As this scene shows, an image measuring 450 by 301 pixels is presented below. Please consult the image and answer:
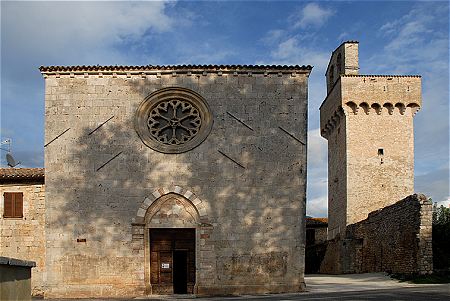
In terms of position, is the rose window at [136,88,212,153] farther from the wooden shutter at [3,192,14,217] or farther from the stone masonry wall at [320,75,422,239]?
the stone masonry wall at [320,75,422,239]

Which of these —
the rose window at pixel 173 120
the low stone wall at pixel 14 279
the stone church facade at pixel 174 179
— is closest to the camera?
the low stone wall at pixel 14 279

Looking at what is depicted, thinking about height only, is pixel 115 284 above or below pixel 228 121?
below

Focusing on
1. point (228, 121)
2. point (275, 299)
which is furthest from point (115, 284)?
point (228, 121)

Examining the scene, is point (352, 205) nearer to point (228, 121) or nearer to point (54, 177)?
point (228, 121)

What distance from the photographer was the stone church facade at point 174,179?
713 inches

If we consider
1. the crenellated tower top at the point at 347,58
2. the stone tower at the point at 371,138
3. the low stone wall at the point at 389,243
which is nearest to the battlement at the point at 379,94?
the stone tower at the point at 371,138

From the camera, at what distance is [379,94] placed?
112 feet

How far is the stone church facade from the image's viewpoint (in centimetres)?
1811

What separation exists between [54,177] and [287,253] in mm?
8585

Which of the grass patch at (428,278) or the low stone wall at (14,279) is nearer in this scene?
the low stone wall at (14,279)

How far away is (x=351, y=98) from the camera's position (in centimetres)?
3412

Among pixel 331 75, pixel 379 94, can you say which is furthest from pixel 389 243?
pixel 331 75

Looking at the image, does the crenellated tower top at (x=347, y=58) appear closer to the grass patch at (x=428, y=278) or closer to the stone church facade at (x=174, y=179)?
the grass patch at (x=428, y=278)

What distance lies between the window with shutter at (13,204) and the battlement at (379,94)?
71.5ft
